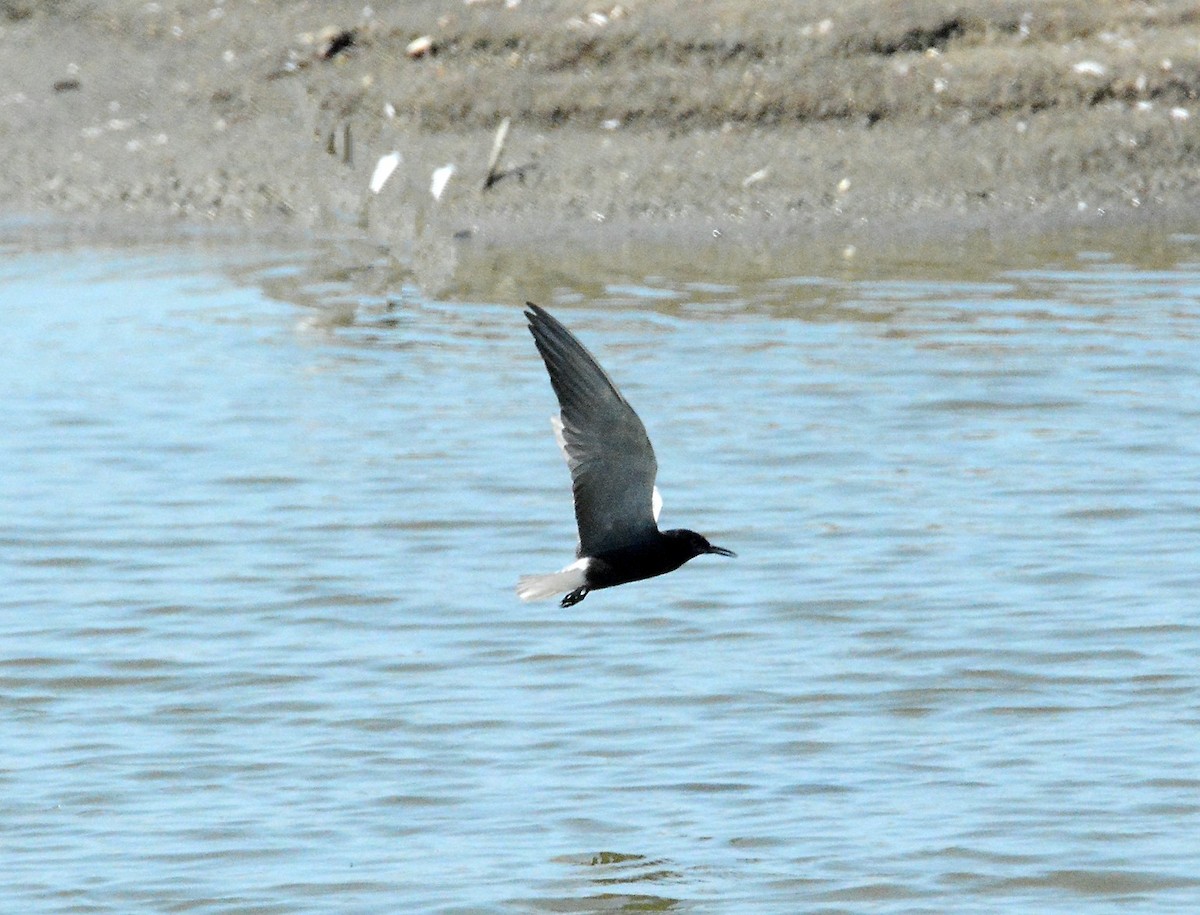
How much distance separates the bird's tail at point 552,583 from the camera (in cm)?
605

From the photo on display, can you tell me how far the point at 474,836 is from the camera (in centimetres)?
642

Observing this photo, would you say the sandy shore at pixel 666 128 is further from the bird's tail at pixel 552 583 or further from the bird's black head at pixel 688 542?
the bird's tail at pixel 552 583

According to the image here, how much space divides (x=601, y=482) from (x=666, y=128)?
8.44m

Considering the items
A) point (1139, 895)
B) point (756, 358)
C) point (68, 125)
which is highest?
point (68, 125)

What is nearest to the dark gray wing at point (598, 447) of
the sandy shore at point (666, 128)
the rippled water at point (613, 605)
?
the rippled water at point (613, 605)

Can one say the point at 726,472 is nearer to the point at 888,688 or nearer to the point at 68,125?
the point at 888,688

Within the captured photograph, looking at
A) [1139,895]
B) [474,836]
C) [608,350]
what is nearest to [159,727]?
[474,836]

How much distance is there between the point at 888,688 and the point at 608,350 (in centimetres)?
457

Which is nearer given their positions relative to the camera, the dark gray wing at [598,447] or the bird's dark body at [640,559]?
the dark gray wing at [598,447]

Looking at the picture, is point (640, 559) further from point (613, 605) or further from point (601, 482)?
point (613, 605)

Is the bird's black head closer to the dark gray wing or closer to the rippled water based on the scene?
the dark gray wing

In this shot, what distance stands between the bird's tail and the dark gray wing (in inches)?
4.0

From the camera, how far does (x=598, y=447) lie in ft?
20.1

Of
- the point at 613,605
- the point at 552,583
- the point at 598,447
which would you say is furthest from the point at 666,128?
the point at 552,583
